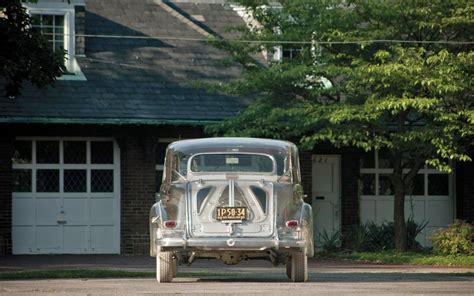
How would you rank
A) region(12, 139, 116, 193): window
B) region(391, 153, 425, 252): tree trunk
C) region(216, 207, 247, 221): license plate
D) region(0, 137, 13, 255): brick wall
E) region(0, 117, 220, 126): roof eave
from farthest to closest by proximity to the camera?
region(12, 139, 116, 193): window, region(0, 137, 13, 255): brick wall, region(0, 117, 220, 126): roof eave, region(391, 153, 425, 252): tree trunk, region(216, 207, 247, 221): license plate

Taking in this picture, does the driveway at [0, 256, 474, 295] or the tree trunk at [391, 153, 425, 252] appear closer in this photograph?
the driveway at [0, 256, 474, 295]

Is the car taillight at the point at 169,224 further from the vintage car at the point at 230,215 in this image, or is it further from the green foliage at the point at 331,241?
the green foliage at the point at 331,241

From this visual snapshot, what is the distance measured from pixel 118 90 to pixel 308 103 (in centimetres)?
554

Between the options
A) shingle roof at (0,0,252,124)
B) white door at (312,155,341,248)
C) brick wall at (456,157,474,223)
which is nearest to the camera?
shingle roof at (0,0,252,124)

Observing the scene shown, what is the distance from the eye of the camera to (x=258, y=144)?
18766 mm

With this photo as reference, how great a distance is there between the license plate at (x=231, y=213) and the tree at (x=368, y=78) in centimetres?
1024

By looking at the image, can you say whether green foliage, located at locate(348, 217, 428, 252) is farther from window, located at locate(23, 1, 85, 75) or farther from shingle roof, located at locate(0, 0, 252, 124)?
window, located at locate(23, 1, 85, 75)

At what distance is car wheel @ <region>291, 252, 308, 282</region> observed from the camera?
59.3 ft

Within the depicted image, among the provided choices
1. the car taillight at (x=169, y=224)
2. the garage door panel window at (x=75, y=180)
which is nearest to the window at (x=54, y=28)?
the garage door panel window at (x=75, y=180)

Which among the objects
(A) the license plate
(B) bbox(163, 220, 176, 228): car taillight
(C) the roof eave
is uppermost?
(C) the roof eave

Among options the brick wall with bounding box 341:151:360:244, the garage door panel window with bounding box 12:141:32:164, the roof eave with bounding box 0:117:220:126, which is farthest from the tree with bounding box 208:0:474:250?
the garage door panel window with bounding box 12:141:32:164

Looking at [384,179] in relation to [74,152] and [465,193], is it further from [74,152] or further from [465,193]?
[74,152]

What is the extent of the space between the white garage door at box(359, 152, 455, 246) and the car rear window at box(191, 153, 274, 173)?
1624cm

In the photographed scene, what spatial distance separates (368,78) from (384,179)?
25.4 ft
